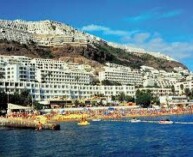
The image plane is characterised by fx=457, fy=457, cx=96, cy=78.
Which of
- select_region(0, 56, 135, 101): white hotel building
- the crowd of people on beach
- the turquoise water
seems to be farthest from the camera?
select_region(0, 56, 135, 101): white hotel building

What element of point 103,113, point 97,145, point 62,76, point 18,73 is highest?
point 62,76

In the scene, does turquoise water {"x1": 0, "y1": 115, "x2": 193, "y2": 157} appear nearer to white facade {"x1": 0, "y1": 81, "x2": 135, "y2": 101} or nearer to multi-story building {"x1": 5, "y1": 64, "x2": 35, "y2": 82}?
white facade {"x1": 0, "y1": 81, "x2": 135, "y2": 101}

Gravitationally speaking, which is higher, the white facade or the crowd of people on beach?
the white facade

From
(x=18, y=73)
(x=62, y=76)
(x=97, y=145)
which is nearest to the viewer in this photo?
(x=97, y=145)

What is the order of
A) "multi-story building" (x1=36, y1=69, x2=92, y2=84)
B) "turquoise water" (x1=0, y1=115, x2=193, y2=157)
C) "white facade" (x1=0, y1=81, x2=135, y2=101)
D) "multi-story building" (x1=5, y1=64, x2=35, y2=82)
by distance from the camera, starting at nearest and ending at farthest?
1. "turquoise water" (x1=0, y1=115, x2=193, y2=157)
2. "white facade" (x1=0, y1=81, x2=135, y2=101)
3. "multi-story building" (x1=5, y1=64, x2=35, y2=82)
4. "multi-story building" (x1=36, y1=69, x2=92, y2=84)

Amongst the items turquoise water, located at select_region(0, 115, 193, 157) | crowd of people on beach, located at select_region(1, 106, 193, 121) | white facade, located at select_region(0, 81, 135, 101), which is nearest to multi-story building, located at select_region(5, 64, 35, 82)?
white facade, located at select_region(0, 81, 135, 101)

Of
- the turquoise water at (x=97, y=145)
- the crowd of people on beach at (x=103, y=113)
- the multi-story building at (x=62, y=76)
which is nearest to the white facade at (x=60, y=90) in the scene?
the multi-story building at (x=62, y=76)

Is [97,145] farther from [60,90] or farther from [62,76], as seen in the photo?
[62,76]

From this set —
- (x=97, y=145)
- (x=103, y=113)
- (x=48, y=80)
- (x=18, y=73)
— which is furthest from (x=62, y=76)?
(x=97, y=145)

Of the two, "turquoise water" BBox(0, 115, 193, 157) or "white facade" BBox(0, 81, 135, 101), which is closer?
"turquoise water" BBox(0, 115, 193, 157)

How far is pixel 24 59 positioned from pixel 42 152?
141 metres

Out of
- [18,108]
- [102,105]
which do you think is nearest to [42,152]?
[18,108]

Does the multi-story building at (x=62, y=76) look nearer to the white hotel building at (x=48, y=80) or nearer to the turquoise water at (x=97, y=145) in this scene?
the white hotel building at (x=48, y=80)

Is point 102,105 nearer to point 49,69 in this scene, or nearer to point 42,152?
point 49,69
